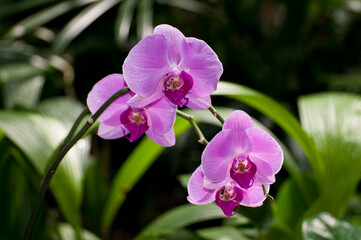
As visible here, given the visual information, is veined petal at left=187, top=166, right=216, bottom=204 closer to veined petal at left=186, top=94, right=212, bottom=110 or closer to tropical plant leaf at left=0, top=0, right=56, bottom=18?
veined petal at left=186, top=94, right=212, bottom=110

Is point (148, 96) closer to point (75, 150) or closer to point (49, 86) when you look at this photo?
point (75, 150)

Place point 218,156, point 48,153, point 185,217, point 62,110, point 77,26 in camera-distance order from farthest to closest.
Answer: point 77,26 < point 62,110 < point 185,217 < point 48,153 < point 218,156

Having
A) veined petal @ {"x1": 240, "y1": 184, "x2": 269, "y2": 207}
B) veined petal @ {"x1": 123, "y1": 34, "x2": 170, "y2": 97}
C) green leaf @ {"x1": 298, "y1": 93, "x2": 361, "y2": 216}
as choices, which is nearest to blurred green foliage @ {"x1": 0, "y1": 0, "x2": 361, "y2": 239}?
green leaf @ {"x1": 298, "y1": 93, "x2": 361, "y2": 216}

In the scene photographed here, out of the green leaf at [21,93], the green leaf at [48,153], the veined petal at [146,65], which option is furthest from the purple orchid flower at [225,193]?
the green leaf at [21,93]

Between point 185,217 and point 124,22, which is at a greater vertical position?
point 124,22

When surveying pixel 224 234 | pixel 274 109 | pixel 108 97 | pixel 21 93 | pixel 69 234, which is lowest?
pixel 69 234

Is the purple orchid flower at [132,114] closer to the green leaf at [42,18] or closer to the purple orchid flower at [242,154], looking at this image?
the purple orchid flower at [242,154]

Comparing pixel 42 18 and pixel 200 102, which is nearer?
pixel 200 102

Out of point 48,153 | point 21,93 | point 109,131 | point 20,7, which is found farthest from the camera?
point 20,7

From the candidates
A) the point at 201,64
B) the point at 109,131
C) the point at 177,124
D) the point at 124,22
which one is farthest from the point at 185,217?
the point at 124,22

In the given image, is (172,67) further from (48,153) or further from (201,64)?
(48,153)
